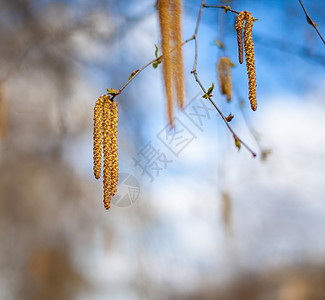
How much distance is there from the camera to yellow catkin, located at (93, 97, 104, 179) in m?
0.48

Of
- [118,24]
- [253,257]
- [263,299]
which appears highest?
[118,24]

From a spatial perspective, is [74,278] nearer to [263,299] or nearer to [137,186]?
[137,186]

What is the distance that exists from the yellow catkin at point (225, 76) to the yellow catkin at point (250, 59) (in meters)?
0.34

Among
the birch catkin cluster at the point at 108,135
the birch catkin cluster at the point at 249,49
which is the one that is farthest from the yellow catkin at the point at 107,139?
the birch catkin cluster at the point at 249,49

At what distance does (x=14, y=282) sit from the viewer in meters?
1.72

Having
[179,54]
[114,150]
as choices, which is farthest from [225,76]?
[114,150]

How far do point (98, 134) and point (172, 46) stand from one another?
14 cm

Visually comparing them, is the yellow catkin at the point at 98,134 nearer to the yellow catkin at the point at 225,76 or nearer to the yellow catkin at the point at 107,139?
the yellow catkin at the point at 107,139

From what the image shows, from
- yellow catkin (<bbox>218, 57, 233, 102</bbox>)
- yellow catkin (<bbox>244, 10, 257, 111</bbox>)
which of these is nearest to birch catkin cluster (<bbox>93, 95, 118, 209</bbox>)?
yellow catkin (<bbox>244, 10, 257, 111</bbox>)

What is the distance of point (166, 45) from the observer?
50cm

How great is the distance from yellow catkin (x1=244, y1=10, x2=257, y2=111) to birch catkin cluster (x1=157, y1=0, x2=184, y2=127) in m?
0.08

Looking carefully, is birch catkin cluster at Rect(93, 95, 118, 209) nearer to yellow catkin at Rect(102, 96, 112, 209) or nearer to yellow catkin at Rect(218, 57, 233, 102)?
yellow catkin at Rect(102, 96, 112, 209)

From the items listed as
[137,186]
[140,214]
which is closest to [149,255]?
[140,214]

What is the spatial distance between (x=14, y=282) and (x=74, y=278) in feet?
0.82
